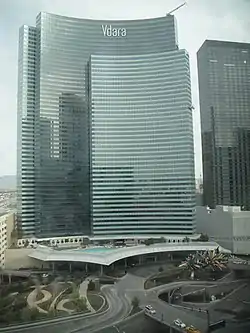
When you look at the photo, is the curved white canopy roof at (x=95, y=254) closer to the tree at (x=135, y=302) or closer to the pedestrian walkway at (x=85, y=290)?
the pedestrian walkway at (x=85, y=290)

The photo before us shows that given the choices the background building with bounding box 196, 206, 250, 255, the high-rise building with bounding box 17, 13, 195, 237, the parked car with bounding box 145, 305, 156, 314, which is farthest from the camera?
the high-rise building with bounding box 17, 13, 195, 237

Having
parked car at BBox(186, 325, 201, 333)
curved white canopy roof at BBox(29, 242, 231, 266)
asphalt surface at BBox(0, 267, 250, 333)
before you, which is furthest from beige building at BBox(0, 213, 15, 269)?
parked car at BBox(186, 325, 201, 333)

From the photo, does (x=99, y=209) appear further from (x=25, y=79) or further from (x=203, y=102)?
(x=203, y=102)

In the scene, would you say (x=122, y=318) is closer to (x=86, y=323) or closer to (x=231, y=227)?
(x=86, y=323)

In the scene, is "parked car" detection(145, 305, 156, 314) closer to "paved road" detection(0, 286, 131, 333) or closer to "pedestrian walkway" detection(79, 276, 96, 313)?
"paved road" detection(0, 286, 131, 333)

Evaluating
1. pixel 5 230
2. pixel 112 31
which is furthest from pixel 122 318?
pixel 112 31

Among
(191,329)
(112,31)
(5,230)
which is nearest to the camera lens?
(191,329)

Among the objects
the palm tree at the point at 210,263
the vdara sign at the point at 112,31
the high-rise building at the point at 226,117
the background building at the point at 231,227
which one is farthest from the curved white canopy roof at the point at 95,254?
the vdara sign at the point at 112,31
